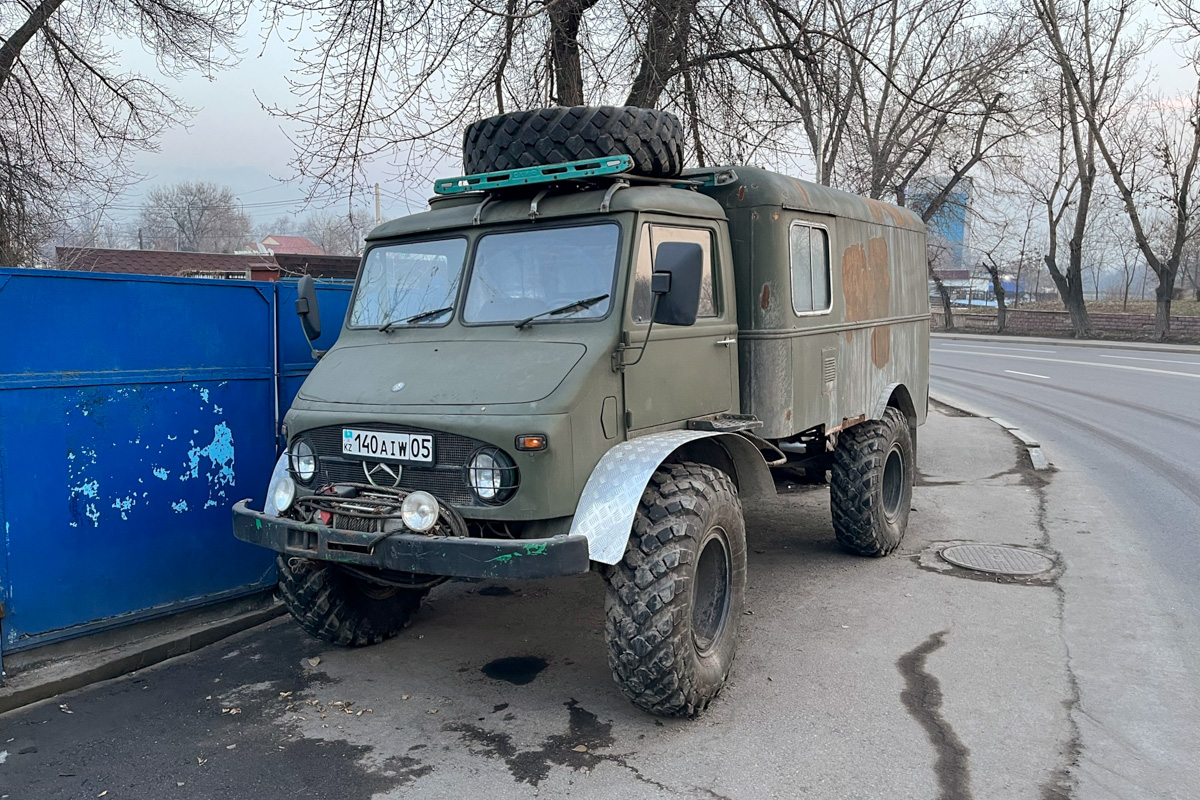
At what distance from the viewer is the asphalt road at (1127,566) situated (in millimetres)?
3916

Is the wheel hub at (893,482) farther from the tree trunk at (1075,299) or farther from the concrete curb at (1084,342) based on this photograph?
the tree trunk at (1075,299)

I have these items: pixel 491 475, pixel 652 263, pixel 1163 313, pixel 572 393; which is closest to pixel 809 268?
pixel 652 263

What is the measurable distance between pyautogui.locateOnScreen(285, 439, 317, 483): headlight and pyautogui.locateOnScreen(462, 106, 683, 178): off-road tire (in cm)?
192

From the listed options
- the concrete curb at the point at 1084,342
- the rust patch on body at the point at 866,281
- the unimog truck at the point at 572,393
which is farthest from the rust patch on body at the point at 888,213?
the concrete curb at the point at 1084,342

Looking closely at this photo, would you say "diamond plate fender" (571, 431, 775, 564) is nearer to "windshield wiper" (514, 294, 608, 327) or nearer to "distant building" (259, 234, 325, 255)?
"windshield wiper" (514, 294, 608, 327)

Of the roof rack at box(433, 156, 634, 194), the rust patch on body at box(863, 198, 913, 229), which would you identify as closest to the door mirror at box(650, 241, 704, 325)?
the roof rack at box(433, 156, 634, 194)

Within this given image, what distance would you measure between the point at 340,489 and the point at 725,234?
8.84 feet

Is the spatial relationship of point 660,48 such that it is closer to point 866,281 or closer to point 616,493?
point 866,281

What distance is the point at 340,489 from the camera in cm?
426

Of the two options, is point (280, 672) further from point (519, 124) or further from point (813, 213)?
point (813, 213)

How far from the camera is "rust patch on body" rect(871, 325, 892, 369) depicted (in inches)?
284

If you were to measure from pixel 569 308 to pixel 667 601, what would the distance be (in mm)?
1535

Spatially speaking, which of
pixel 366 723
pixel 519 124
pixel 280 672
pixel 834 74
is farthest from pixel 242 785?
pixel 834 74

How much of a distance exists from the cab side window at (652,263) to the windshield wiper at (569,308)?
188 millimetres
